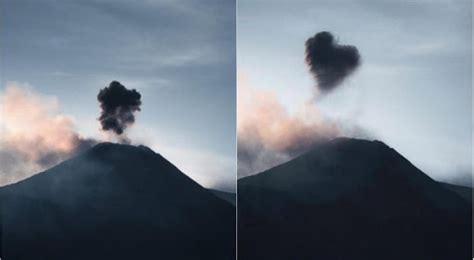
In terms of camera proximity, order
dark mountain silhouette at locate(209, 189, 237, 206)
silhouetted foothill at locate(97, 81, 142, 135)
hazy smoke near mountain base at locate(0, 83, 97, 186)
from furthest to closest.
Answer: dark mountain silhouette at locate(209, 189, 237, 206) → silhouetted foothill at locate(97, 81, 142, 135) → hazy smoke near mountain base at locate(0, 83, 97, 186)

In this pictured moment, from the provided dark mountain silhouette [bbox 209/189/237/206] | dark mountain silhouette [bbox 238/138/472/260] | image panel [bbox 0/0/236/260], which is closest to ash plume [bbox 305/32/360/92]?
dark mountain silhouette [bbox 238/138/472/260]

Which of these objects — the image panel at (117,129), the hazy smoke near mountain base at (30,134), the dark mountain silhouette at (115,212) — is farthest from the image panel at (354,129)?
the hazy smoke near mountain base at (30,134)

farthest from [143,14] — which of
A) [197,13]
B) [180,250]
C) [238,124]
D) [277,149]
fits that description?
[180,250]

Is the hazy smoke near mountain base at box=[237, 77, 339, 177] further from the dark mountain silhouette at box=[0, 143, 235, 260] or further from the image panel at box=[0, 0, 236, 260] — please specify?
the dark mountain silhouette at box=[0, 143, 235, 260]

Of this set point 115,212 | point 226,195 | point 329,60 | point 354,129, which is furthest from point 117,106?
point 354,129

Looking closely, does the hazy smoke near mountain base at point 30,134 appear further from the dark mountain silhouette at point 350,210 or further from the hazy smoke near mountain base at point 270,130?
the dark mountain silhouette at point 350,210

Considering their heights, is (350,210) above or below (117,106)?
below

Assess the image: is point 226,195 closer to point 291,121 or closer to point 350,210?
point 291,121
